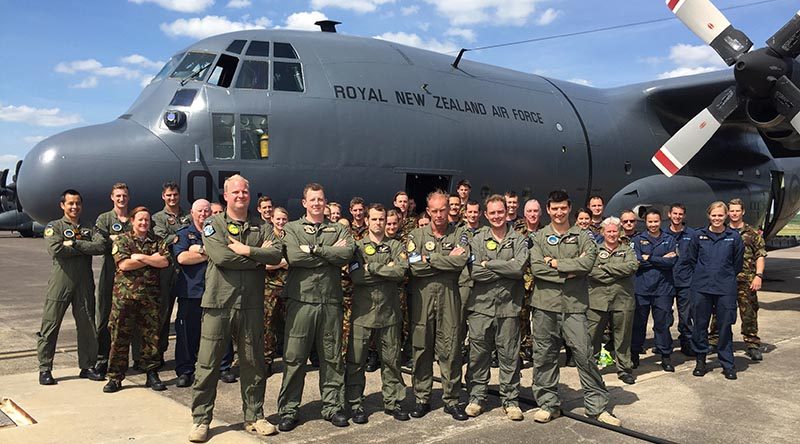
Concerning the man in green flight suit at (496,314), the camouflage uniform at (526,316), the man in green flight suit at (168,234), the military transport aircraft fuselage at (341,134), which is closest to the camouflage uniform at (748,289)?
the camouflage uniform at (526,316)

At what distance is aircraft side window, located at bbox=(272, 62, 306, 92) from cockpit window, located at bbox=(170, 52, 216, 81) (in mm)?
882

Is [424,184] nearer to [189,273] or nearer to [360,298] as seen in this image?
[189,273]

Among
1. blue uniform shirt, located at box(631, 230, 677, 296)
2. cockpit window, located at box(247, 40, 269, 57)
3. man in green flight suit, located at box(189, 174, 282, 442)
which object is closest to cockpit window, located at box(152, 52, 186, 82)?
cockpit window, located at box(247, 40, 269, 57)

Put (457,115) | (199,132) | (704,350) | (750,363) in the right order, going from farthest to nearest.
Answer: (457,115), (199,132), (750,363), (704,350)

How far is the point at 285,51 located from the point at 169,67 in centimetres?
170

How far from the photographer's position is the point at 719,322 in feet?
22.5

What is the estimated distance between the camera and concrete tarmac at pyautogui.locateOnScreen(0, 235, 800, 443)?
484 cm

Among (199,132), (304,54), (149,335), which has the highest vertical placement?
(304,54)

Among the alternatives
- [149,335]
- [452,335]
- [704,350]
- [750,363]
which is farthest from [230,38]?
[750,363]

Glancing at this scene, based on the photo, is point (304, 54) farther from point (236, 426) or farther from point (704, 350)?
point (704, 350)

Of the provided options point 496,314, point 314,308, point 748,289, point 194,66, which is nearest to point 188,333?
point 314,308

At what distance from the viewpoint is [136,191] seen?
7.57 metres

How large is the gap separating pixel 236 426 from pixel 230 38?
572 centimetres

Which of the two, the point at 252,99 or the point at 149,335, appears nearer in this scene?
the point at 149,335
